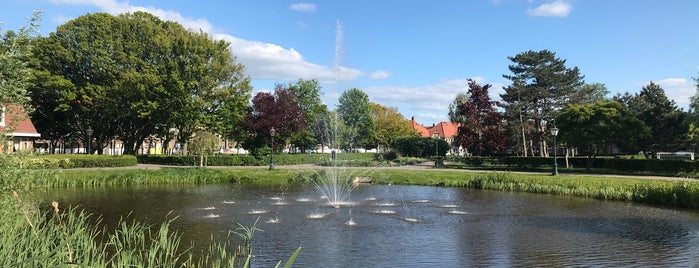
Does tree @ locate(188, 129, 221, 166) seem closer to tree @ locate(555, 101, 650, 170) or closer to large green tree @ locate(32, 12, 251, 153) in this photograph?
large green tree @ locate(32, 12, 251, 153)

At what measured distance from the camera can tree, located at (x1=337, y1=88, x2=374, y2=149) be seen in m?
77.9

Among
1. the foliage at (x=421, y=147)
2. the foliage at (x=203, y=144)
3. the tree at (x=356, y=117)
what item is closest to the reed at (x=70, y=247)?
the foliage at (x=203, y=144)

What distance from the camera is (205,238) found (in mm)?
11312

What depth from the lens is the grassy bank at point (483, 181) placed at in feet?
61.5

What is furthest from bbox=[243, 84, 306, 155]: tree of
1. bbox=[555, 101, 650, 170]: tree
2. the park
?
bbox=[555, 101, 650, 170]: tree

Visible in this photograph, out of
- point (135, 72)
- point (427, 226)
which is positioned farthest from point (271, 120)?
point (427, 226)

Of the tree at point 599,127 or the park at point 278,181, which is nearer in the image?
the park at point 278,181

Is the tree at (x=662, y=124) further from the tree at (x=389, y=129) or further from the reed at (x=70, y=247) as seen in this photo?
the reed at (x=70, y=247)

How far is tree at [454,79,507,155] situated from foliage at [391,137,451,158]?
17.7 meters

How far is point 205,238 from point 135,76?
108 feet

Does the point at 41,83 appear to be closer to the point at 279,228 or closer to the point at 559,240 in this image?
the point at 279,228

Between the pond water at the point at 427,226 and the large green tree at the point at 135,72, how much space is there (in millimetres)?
20862

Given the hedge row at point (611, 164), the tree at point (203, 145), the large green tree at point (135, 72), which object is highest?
the large green tree at point (135, 72)

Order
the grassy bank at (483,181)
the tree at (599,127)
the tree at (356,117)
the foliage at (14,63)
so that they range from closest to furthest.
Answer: the foliage at (14,63)
the grassy bank at (483,181)
the tree at (599,127)
the tree at (356,117)
